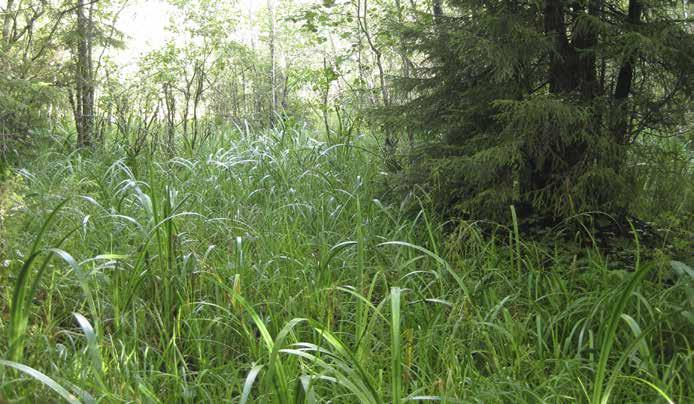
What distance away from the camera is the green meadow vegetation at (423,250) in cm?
203

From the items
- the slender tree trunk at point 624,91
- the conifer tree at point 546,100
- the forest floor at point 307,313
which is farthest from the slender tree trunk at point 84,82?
the slender tree trunk at point 624,91

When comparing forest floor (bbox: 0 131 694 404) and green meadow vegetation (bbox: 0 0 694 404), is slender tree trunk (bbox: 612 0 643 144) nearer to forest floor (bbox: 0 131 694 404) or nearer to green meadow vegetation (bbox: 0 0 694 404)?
green meadow vegetation (bbox: 0 0 694 404)

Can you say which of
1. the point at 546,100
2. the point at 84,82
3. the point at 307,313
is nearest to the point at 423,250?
the point at 307,313

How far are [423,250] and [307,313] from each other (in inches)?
25.9

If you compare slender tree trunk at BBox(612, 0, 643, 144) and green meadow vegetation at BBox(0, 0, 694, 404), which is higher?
slender tree trunk at BBox(612, 0, 643, 144)

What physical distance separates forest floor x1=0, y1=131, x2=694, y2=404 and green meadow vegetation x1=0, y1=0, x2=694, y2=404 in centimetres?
2

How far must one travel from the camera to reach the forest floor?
6.15 ft

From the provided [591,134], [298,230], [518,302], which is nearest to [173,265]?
[298,230]

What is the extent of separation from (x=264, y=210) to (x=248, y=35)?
19597mm

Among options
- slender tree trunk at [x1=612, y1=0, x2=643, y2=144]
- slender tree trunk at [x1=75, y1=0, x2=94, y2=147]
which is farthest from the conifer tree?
slender tree trunk at [x1=75, y1=0, x2=94, y2=147]

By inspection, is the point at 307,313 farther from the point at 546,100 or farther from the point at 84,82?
the point at 84,82

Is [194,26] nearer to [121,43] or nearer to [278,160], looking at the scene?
[121,43]

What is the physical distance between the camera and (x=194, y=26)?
13.9 metres

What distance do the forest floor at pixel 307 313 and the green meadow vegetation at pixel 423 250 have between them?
→ 0.02 meters
